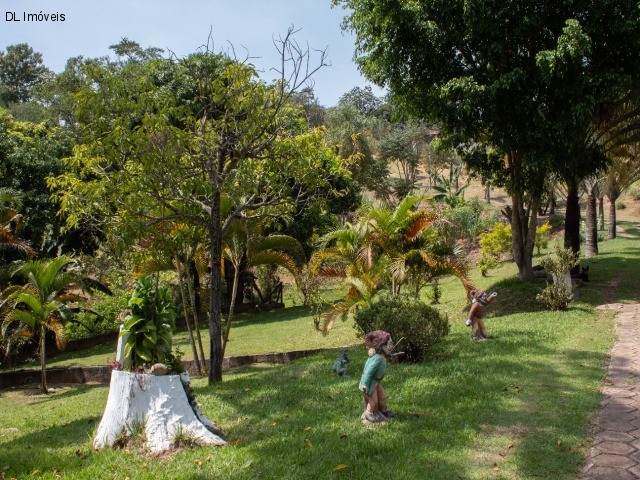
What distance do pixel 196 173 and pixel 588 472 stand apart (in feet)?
22.0

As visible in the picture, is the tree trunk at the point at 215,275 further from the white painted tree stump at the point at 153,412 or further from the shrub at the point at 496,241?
the shrub at the point at 496,241

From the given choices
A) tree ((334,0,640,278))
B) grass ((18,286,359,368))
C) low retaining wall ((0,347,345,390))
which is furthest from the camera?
grass ((18,286,359,368))

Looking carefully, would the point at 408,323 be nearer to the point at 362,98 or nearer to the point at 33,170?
the point at 33,170

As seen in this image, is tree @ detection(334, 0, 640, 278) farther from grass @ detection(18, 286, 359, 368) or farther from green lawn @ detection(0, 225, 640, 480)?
grass @ detection(18, 286, 359, 368)

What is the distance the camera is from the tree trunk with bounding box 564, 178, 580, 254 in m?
16.7

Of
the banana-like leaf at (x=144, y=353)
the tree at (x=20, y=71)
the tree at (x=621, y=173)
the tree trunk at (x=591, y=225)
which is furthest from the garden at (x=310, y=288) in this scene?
the tree at (x=20, y=71)

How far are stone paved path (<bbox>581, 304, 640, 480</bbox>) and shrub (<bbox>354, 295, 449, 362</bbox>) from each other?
2.47 metres

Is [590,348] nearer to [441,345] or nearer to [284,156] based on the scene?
[441,345]

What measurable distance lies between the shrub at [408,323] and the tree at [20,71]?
63.0 m

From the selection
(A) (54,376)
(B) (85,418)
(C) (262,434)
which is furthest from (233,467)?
(A) (54,376)

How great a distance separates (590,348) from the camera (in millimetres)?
9453

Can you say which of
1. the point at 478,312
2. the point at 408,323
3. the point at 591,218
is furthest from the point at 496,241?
the point at 408,323

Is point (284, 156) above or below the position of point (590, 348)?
above

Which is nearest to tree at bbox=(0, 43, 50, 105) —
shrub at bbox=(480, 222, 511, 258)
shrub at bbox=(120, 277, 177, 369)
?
shrub at bbox=(480, 222, 511, 258)
